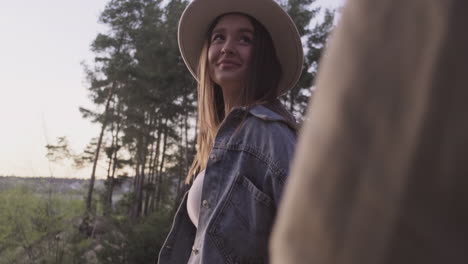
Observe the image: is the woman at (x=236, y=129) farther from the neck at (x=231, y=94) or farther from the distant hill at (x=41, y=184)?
the distant hill at (x=41, y=184)

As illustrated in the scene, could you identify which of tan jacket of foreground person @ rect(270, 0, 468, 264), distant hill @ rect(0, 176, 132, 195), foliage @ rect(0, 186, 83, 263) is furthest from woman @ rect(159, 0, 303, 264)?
distant hill @ rect(0, 176, 132, 195)

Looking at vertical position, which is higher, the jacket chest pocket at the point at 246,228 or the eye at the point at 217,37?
the eye at the point at 217,37

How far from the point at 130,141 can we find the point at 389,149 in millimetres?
28106

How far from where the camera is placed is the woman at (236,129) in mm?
1345

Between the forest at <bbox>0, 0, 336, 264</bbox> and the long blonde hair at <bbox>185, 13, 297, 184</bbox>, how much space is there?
6.01 meters

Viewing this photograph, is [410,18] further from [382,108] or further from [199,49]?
[199,49]

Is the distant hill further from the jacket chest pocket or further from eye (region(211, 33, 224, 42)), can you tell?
the jacket chest pocket

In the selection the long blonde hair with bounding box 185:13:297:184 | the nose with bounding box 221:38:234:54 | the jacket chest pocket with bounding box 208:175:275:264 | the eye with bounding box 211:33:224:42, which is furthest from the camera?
the eye with bounding box 211:33:224:42

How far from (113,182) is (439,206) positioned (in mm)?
27574

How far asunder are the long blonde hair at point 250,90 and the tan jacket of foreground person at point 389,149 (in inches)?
51.0

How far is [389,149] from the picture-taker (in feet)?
0.88

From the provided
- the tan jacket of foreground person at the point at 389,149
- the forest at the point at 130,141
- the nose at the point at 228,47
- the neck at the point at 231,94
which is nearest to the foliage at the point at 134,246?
the forest at the point at 130,141

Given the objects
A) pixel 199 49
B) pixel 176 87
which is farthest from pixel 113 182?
pixel 199 49

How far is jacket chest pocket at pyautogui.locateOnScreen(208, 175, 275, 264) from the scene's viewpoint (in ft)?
4.34
